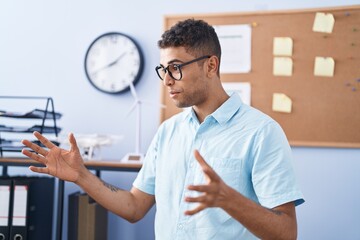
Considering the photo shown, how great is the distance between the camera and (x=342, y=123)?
6.40 feet

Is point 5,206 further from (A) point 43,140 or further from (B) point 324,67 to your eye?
(B) point 324,67

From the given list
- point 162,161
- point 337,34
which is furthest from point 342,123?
point 162,161

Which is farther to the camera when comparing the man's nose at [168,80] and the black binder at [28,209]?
the black binder at [28,209]

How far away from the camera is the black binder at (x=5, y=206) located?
174 centimetres

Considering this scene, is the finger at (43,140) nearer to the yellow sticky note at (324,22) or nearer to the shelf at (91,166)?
the shelf at (91,166)

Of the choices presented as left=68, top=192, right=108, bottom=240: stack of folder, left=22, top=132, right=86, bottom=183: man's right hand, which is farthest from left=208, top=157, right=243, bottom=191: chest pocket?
left=68, top=192, right=108, bottom=240: stack of folder

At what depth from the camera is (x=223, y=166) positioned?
3.65 ft

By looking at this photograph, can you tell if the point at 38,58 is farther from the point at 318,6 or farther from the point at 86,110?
the point at 318,6

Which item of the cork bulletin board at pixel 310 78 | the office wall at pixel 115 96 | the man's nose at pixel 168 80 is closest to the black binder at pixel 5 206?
the office wall at pixel 115 96

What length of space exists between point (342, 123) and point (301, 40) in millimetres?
489

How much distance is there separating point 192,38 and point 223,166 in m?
0.42

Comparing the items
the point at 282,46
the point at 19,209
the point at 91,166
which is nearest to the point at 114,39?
the point at 91,166

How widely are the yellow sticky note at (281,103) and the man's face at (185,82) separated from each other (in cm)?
90

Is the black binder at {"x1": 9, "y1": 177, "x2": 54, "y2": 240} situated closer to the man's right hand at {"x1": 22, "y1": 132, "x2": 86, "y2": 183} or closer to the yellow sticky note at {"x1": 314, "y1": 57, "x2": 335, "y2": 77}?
the man's right hand at {"x1": 22, "y1": 132, "x2": 86, "y2": 183}
